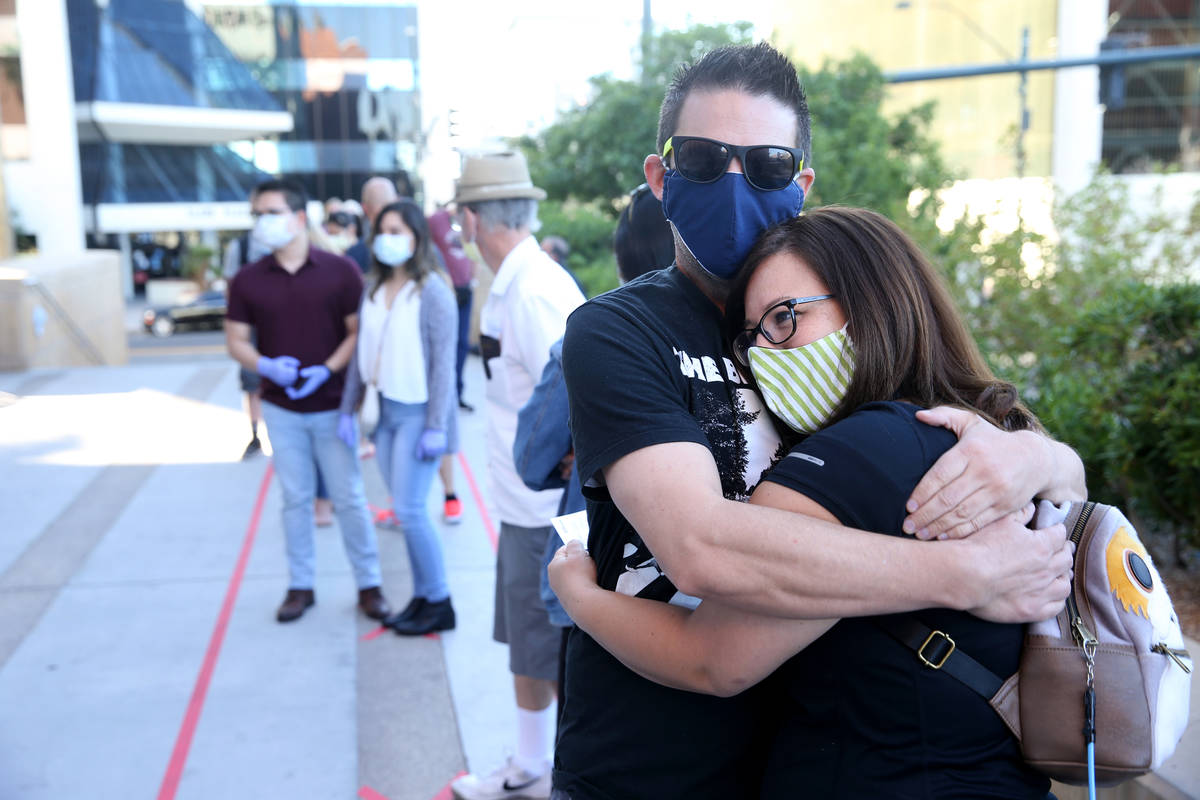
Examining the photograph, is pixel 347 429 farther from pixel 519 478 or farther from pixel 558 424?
pixel 558 424

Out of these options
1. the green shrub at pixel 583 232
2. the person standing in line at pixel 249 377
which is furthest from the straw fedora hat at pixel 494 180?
the green shrub at pixel 583 232

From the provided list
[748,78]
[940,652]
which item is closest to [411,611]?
[748,78]

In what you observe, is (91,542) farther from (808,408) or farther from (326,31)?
(326,31)

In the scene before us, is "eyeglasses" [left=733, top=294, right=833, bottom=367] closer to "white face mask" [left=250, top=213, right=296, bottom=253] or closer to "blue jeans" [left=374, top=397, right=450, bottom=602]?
"blue jeans" [left=374, top=397, right=450, bottom=602]

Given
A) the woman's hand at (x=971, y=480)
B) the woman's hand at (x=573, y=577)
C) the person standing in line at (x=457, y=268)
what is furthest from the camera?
the person standing in line at (x=457, y=268)

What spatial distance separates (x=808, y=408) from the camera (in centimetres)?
164

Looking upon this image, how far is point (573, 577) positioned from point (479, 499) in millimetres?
5788

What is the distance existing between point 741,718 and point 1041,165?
51.8 metres

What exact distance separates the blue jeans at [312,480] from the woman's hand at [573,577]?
3552 mm

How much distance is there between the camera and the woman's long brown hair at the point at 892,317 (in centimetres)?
161

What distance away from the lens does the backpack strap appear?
4.75ft

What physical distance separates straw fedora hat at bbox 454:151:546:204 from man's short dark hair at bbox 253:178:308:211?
156 centimetres

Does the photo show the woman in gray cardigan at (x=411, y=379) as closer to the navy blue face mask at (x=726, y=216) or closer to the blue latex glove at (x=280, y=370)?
the blue latex glove at (x=280, y=370)

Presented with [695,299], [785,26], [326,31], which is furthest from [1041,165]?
[695,299]
